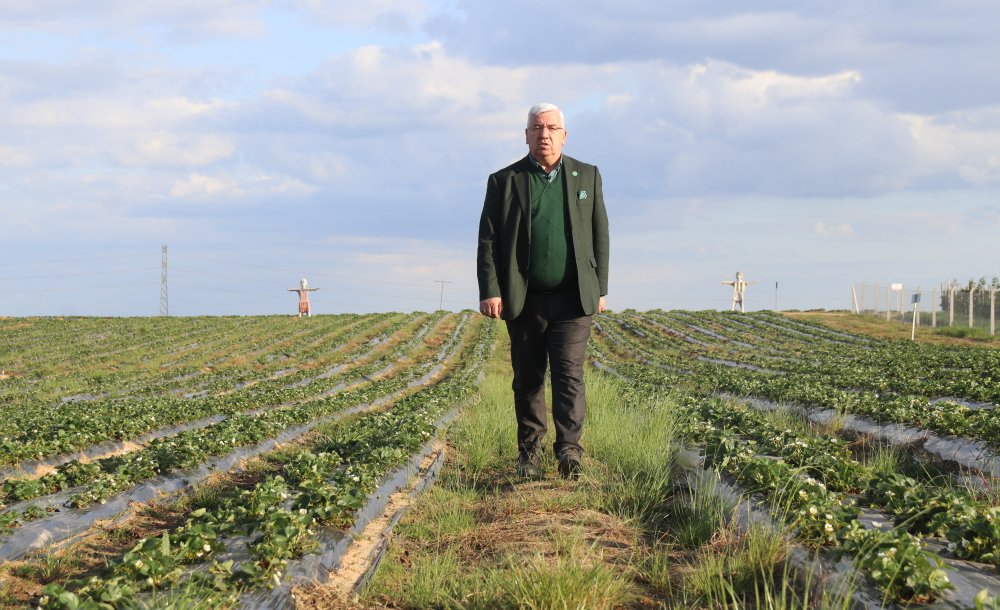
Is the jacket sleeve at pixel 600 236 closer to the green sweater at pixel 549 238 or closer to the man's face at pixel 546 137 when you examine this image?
the green sweater at pixel 549 238

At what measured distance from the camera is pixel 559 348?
6156mm

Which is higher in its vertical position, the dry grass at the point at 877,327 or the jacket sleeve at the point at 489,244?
the jacket sleeve at the point at 489,244

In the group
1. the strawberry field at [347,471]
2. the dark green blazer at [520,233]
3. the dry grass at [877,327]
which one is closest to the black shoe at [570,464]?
the strawberry field at [347,471]

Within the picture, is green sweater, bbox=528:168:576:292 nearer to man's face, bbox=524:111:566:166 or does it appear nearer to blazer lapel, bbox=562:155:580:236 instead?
blazer lapel, bbox=562:155:580:236

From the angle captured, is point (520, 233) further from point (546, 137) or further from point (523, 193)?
point (546, 137)

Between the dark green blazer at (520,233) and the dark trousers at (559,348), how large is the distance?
5.5 inches

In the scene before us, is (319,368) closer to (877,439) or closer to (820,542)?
(877,439)

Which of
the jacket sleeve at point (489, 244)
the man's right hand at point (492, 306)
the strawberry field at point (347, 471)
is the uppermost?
the jacket sleeve at point (489, 244)

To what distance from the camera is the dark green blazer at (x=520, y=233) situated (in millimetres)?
6082

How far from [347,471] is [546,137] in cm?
275

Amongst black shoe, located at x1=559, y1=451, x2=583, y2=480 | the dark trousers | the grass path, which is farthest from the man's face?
the grass path

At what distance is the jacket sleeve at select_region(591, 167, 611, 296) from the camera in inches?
248

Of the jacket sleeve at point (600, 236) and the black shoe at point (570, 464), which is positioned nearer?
the black shoe at point (570, 464)

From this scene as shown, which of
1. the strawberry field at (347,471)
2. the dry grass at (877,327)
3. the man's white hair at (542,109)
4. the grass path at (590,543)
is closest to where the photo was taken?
the grass path at (590,543)
